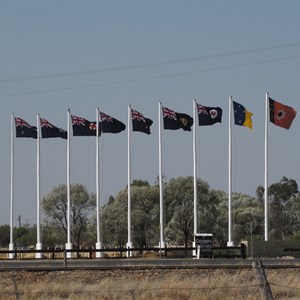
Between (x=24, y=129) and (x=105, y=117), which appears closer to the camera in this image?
(x=105, y=117)

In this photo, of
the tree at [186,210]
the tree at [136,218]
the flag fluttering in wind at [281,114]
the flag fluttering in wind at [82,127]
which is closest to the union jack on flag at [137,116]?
the flag fluttering in wind at [82,127]

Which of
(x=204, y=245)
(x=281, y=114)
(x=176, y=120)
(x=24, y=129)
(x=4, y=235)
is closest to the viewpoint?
(x=204, y=245)

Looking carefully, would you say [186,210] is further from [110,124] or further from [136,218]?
[110,124]

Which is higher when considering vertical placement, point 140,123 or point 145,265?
point 140,123

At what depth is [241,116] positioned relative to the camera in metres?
62.8

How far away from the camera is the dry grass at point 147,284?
93.3 feet

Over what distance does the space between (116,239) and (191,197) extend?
473 inches

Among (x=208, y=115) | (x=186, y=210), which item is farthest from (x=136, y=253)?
(x=186, y=210)

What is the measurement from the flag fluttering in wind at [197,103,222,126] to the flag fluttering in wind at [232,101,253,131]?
1076 millimetres

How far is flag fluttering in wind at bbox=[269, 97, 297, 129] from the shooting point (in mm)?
61250

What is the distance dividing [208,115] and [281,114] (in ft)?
16.0

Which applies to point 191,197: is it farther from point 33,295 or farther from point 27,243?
point 33,295

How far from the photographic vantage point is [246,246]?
58.6m

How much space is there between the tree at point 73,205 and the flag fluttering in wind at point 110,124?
91.0 feet
